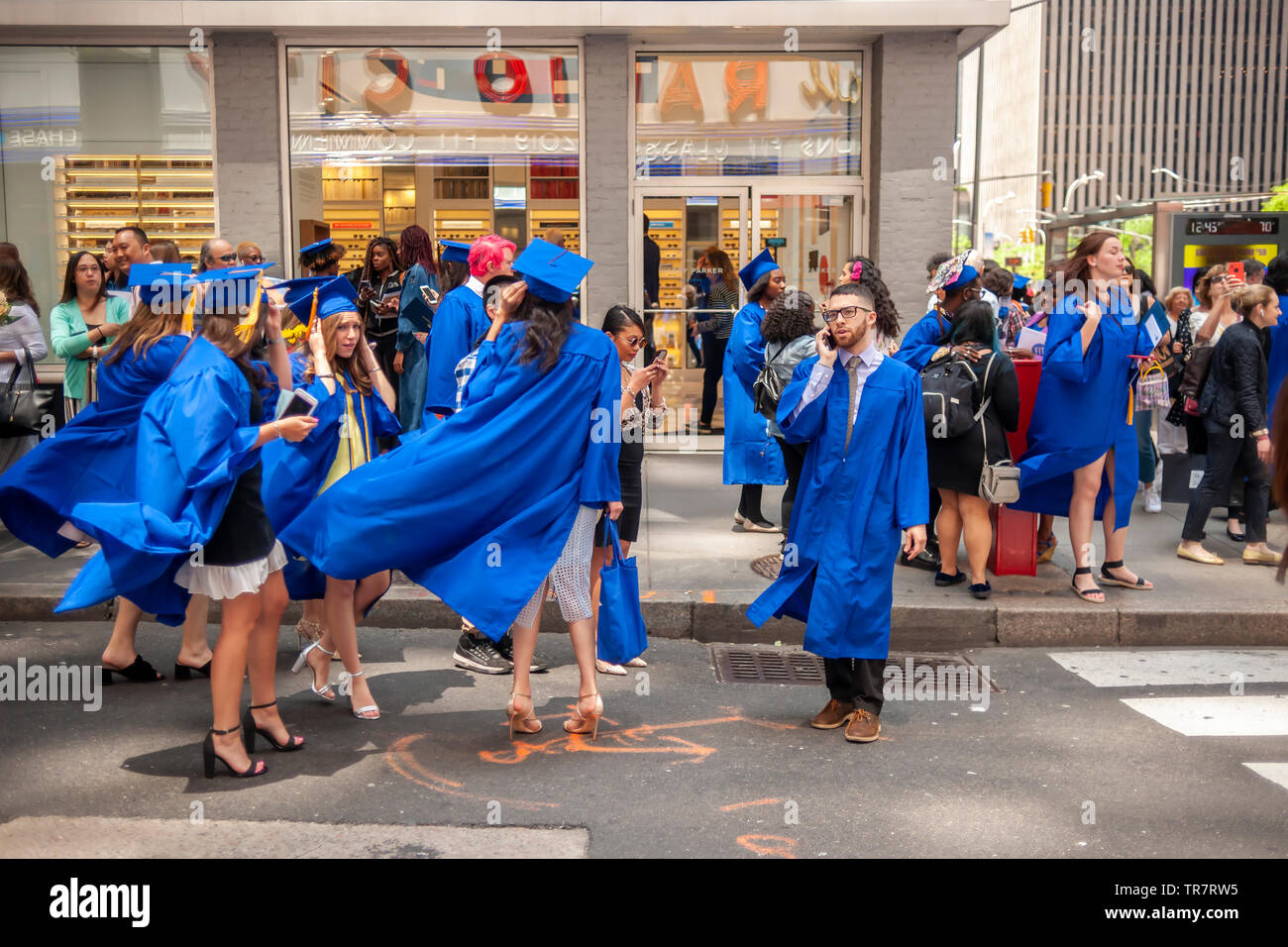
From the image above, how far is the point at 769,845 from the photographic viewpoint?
14.3 ft

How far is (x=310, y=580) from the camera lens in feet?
19.2

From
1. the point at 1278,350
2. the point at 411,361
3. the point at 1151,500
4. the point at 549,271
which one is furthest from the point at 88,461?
the point at 1151,500

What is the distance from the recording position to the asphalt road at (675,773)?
440 cm

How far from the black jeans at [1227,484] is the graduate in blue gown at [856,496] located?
4088 millimetres

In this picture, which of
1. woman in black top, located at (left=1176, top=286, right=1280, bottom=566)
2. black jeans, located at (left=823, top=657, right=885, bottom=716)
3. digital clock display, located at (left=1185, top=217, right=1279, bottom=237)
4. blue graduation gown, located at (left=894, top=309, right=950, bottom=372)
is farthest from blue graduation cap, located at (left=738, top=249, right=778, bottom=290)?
digital clock display, located at (left=1185, top=217, right=1279, bottom=237)

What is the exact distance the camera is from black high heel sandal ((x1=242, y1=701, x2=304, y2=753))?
5199 millimetres

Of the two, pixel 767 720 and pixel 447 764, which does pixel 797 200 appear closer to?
pixel 767 720

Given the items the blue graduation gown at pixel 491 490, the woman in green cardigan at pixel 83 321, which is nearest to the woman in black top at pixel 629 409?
the blue graduation gown at pixel 491 490

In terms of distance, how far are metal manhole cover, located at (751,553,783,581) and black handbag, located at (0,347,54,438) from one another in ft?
16.3

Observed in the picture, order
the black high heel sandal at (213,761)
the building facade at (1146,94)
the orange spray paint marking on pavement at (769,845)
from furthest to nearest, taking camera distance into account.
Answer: the building facade at (1146,94) < the black high heel sandal at (213,761) < the orange spray paint marking on pavement at (769,845)

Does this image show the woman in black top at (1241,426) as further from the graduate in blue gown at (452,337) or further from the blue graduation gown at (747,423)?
the graduate in blue gown at (452,337)

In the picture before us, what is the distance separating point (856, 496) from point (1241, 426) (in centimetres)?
459

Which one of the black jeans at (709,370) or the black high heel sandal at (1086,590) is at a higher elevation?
the black jeans at (709,370)
